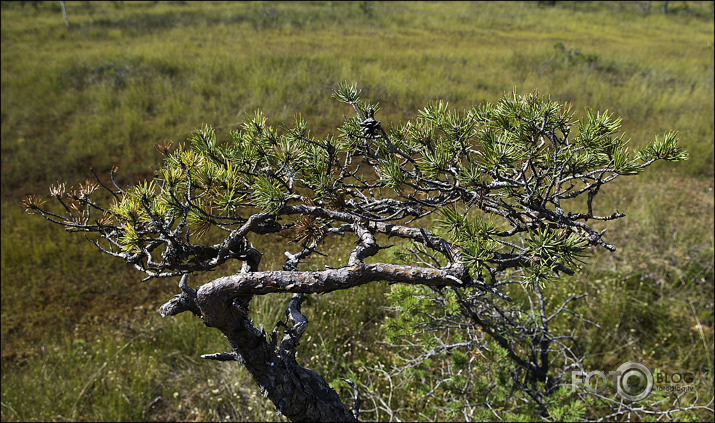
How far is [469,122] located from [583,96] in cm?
966

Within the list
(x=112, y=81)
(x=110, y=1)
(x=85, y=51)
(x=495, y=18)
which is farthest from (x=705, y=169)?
(x=110, y=1)

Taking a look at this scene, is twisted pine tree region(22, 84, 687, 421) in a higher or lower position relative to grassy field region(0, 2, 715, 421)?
higher

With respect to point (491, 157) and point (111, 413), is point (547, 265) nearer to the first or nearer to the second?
point (491, 157)

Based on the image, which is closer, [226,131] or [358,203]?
[358,203]

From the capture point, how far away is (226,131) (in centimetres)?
198

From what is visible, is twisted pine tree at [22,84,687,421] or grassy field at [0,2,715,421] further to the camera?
grassy field at [0,2,715,421]

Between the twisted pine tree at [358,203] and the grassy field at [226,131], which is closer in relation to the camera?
the twisted pine tree at [358,203]

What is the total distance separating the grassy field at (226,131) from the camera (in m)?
3.38

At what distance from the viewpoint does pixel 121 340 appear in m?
3.86

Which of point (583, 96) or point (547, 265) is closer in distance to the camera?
point (547, 265)

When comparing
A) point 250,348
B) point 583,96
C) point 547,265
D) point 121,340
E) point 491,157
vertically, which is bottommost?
point 121,340

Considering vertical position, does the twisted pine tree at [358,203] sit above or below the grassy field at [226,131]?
above

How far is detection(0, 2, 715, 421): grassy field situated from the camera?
338 cm

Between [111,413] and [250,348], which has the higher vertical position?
[250,348]
